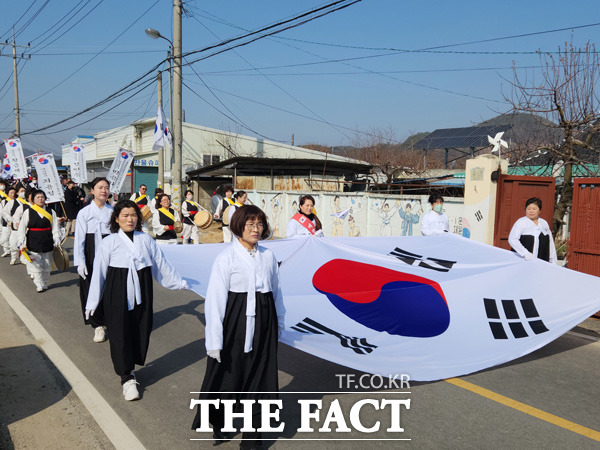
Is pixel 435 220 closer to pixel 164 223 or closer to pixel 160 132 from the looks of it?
pixel 164 223

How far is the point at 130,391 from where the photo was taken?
4.70 metres

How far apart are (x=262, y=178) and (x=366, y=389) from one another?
1931 cm

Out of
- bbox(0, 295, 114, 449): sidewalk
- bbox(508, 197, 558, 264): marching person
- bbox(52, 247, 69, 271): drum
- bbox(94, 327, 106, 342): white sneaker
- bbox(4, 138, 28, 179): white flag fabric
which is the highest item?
bbox(4, 138, 28, 179): white flag fabric

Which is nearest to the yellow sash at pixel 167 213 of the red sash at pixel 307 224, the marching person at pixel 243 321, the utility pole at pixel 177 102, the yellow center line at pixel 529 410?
the red sash at pixel 307 224

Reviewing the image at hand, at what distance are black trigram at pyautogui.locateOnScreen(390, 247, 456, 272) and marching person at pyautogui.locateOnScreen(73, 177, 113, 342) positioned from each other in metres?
3.87

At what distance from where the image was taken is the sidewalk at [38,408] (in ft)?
13.1

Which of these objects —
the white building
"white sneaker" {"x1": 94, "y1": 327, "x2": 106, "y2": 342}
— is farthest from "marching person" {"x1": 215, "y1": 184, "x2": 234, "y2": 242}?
the white building

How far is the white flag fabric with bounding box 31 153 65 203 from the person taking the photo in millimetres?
11375

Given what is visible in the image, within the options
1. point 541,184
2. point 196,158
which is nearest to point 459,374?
point 541,184

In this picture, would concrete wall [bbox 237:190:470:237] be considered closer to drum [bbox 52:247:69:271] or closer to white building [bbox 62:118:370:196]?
drum [bbox 52:247:69:271]

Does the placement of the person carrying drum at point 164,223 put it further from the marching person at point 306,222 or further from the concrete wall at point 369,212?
the concrete wall at point 369,212

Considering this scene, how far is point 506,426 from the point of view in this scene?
4.20 m

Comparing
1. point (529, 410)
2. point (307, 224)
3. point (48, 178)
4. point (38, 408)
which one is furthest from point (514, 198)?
point (48, 178)

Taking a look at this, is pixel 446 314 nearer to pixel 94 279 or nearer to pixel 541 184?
pixel 94 279
